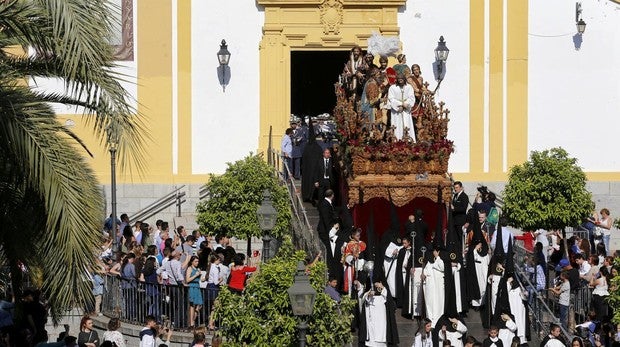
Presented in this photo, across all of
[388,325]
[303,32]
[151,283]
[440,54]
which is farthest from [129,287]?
[440,54]

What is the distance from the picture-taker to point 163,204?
35.8 metres

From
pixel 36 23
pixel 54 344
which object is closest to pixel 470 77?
pixel 54 344

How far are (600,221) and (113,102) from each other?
1801 cm

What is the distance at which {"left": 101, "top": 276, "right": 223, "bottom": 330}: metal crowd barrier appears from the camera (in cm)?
2706

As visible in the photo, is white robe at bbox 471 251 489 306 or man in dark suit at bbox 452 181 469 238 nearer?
white robe at bbox 471 251 489 306

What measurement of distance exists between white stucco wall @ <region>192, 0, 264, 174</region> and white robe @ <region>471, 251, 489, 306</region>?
977 cm

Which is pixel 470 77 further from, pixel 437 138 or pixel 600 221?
pixel 437 138

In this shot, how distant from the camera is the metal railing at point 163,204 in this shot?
3569 centimetres

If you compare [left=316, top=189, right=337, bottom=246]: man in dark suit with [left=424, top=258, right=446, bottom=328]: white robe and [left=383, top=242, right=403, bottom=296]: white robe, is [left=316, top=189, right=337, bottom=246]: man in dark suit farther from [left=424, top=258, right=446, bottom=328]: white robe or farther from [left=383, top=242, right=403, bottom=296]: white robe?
[left=424, top=258, right=446, bottom=328]: white robe

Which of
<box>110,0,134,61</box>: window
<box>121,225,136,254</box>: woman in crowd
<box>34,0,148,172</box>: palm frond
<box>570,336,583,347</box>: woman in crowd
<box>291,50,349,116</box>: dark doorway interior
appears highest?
<box>110,0,134,61</box>: window

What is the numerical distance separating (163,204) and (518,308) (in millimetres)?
11321

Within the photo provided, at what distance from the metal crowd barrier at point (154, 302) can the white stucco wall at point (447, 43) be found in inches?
403

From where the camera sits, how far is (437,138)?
2956cm

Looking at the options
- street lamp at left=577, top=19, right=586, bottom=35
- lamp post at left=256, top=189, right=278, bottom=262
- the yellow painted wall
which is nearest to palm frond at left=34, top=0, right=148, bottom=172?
lamp post at left=256, top=189, right=278, bottom=262
